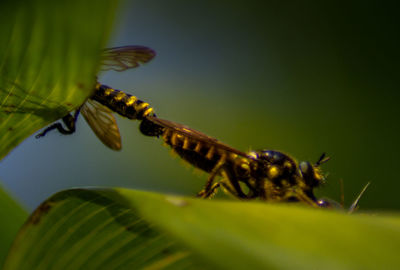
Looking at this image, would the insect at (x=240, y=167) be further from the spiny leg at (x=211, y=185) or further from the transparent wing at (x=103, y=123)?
the transparent wing at (x=103, y=123)

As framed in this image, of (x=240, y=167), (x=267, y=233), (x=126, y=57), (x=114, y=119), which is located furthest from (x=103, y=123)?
(x=267, y=233)

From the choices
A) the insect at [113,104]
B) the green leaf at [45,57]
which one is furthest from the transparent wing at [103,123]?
Answer: the green leaf at [45,57]

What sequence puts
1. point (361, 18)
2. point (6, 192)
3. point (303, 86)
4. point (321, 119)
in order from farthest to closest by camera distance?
Answer: point (361, 18) → point (303, 86) → point (321, 119) → point (6, 192)

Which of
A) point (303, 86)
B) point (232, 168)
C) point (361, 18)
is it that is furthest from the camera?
point (361, 18)

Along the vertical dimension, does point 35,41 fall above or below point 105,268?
above

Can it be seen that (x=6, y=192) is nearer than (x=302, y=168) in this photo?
Yes

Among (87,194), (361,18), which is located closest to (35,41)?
(87,194)

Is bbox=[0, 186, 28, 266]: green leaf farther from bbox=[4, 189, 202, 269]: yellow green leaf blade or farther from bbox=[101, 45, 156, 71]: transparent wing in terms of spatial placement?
bbox=[101, 45, 156, 71]: transparent wing

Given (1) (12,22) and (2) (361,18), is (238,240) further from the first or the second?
(2) (361,18)
